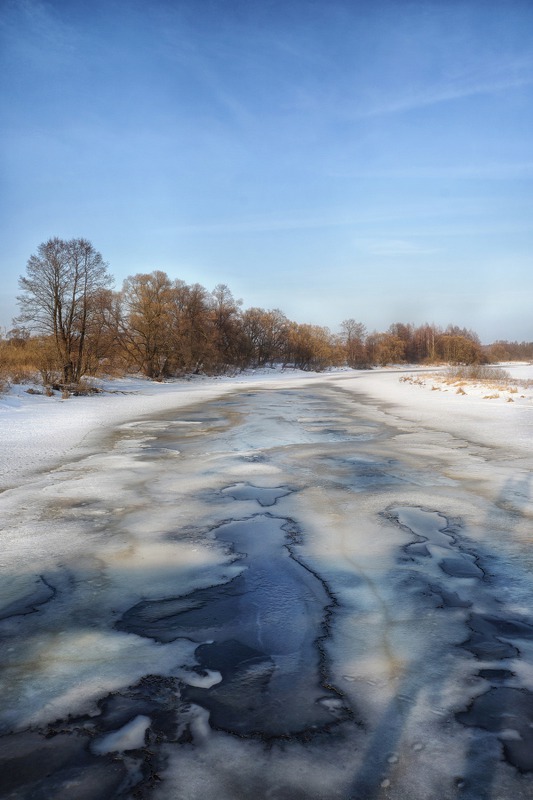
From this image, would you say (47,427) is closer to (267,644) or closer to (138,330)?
(267,644)

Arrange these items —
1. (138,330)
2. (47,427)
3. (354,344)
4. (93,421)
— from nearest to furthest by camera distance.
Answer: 1. (47,427)
2. (93,421)
3. (138,330)
4. (354,344)

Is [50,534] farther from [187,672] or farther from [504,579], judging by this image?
[504,579]

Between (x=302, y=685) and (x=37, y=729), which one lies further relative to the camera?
(x=302, y=685)

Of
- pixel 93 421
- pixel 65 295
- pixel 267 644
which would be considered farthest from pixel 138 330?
pixel 267 644

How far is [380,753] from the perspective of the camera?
5.45 feet

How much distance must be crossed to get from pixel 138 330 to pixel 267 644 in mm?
35405

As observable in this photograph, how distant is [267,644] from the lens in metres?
2.35

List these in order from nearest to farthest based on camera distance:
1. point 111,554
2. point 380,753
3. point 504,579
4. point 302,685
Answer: point 380,753, point 302,685, point 504,579, point 111,554

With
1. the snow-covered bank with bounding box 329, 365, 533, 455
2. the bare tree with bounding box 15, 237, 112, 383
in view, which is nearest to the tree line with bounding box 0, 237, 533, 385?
the bare tree with bounding box 15, 237, 112, 383

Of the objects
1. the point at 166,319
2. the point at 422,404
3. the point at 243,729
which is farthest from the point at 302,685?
the point at 166,319

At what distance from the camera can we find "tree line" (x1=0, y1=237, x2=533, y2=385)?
21.7 metres

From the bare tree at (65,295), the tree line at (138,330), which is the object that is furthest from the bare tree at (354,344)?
the bare tree at (65,295)

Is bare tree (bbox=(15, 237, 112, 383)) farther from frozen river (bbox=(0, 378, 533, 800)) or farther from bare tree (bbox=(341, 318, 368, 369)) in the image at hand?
bare tree (bbox=(341, 318, 368, 369))

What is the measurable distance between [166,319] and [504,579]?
35.0 meters
